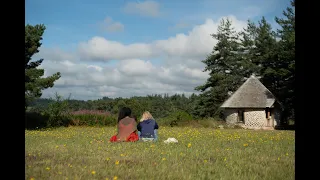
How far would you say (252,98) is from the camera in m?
38.3

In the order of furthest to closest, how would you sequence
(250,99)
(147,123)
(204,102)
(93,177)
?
(204,102), (250,99), (147,123), (93,177)

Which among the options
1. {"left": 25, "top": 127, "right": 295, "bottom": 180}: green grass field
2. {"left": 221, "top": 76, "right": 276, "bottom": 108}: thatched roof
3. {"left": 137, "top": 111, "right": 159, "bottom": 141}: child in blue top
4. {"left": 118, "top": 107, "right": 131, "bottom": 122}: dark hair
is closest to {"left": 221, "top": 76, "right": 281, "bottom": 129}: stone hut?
{"left": 221, "top": 76, "right": 276, "bottom": 108}: thatched roof

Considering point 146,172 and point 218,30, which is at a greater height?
point 218,30

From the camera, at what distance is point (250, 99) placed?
125 ft

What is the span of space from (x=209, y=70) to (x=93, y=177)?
43.7m

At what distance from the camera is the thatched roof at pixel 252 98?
3740 centimetres

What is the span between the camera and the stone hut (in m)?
37.4

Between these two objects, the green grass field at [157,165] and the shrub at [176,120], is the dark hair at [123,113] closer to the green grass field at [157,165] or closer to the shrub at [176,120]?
the green grass field at [157,165]

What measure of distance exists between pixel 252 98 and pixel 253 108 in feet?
3.74

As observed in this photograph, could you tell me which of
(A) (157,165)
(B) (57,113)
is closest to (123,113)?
(A) (157,165)
